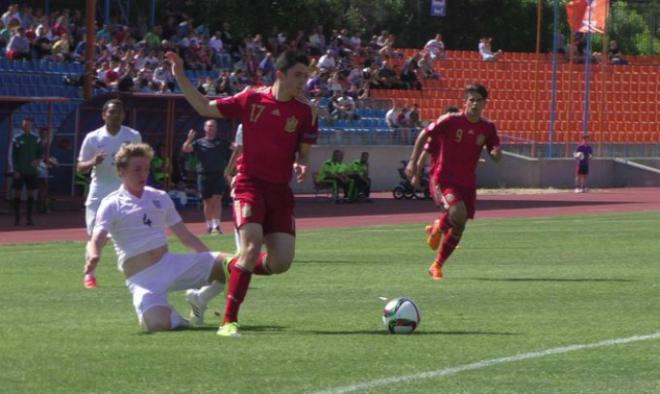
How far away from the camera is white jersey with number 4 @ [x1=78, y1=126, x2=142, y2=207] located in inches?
626

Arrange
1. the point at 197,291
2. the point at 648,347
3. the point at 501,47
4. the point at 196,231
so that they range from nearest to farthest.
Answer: the point at 648,347 < the point at 197,291 < the point at 196,231 < the point at 501,47

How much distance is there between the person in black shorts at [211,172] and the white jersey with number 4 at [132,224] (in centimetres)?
1356

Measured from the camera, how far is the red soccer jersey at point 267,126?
10953 mm

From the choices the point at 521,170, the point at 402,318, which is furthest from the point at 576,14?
the point at 402,318

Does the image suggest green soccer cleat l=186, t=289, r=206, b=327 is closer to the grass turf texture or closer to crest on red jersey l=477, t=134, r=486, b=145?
the grass turf texture

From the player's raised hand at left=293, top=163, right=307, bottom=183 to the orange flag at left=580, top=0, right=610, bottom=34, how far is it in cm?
3935

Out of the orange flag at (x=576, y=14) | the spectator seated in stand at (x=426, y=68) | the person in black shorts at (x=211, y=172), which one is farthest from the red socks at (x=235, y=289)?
the spectator seated in stand at (x=426, y=68)

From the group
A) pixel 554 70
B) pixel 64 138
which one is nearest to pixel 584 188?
pixel 554 70

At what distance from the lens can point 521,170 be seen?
48.6 m

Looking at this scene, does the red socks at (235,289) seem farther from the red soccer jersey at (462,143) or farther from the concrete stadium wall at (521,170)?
the concrete stadium wall at (521,170)

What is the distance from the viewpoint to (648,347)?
9.96m

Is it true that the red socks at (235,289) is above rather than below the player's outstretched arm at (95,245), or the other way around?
below

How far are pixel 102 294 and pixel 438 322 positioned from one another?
408 centimetres

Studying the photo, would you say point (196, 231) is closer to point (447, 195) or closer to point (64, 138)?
point (64, 138)
